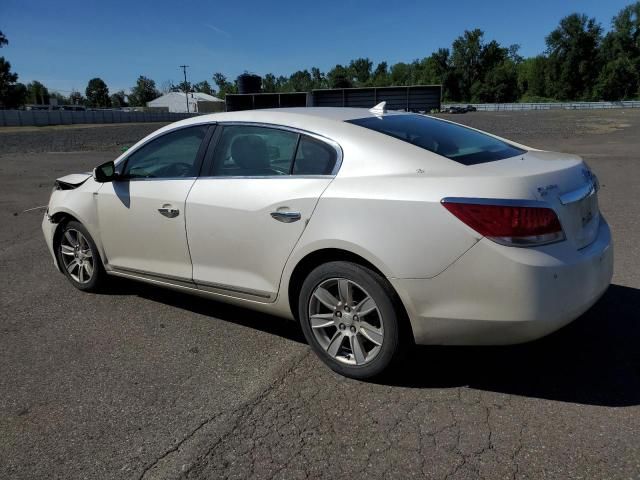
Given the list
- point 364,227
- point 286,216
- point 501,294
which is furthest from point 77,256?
point 501,294

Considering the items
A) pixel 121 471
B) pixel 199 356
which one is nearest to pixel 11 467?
pixel 121 471

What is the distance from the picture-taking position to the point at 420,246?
272 centimetres

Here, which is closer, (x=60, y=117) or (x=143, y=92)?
(x=60, y=117)

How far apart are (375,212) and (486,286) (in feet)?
2.26

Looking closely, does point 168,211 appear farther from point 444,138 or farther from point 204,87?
point 204,87

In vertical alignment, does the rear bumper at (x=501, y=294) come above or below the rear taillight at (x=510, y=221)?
below

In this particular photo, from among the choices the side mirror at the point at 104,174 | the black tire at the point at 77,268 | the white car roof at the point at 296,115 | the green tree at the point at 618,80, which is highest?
the green tree at the point at 618,80

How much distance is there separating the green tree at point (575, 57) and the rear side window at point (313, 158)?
118 m

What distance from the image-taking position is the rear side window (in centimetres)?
321

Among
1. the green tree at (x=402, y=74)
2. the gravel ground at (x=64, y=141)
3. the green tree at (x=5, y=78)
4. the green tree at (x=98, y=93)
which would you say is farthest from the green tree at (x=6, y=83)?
the green tree at (x=402, y=74)

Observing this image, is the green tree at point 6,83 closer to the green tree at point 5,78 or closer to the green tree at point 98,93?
the green tree at point 5,78

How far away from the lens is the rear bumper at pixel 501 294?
8.43 feet

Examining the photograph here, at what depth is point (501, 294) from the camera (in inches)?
103

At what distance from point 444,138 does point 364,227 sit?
1032 mm
